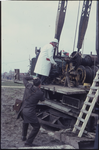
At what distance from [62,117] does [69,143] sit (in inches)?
81.1

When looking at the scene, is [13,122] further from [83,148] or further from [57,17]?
[57,17]

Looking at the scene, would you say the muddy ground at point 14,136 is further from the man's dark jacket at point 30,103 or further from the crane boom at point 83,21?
the crane boom at point 83,21

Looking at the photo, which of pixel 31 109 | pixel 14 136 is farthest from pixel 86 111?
pixel 14 136

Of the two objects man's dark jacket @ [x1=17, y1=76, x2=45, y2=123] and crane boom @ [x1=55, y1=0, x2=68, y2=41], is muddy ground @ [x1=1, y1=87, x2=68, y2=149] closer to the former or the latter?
man's dark jacket @ [x1=17, y1=76, x2=45, y2=123]

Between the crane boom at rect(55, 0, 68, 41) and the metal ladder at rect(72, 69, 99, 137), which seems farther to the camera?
the crane boom at rect(55, 0, 68, 41)

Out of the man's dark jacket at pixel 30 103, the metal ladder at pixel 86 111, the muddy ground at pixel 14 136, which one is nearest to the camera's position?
the man's dark jacket at pixel 30 103

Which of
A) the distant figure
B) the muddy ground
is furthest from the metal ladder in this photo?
the distant figure

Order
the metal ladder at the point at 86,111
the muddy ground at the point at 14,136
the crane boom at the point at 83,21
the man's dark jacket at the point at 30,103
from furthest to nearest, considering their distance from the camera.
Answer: the crane boom at the point at 83,21 < the muddy ground at the point at 14,136 < the metal ladder at the point at 86,111 < the man's dark jacket at the point at 30,103

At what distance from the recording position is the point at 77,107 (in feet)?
17.6

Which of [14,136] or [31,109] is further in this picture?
[14,136]

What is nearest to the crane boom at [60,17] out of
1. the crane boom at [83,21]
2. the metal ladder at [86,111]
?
the crane boom at [83,21]

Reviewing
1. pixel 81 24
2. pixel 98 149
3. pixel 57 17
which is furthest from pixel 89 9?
pixel 98 149

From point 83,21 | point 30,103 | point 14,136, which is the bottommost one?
point 14,136

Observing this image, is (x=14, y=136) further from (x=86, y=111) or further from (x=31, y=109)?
(x=86, y=111)
